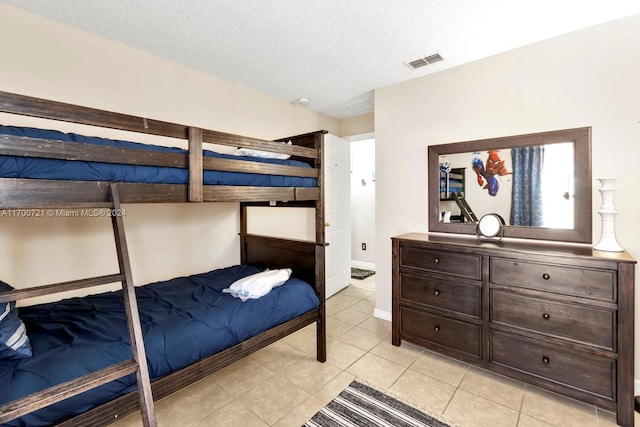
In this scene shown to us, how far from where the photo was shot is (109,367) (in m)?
1.18

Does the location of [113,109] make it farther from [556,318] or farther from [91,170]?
[556,318]

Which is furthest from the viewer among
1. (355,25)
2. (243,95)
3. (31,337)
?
(243,95)

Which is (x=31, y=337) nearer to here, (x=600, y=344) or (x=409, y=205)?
(x=409, y=205)

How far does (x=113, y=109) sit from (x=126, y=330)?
175cm

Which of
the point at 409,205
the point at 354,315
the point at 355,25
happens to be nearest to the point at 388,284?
the point at 354,315

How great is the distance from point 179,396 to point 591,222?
3136 millimetres

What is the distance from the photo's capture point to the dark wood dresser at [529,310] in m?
1.71

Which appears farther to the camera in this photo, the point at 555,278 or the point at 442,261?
the point at 442,261

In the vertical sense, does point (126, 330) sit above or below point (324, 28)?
below

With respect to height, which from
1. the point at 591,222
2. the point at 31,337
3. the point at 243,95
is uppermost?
the point at 243,95

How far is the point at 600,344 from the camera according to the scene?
1752 millimetres

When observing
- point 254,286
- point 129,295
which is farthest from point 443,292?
point 129,295

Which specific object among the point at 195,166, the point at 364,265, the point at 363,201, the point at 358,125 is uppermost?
the point at 358,125

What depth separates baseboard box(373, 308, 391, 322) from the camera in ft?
10.4
